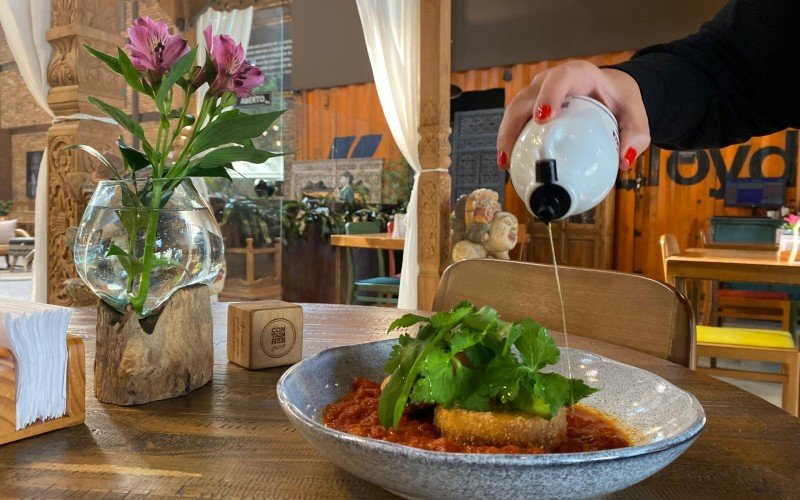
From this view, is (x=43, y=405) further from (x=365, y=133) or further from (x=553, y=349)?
(x=365, y=133)

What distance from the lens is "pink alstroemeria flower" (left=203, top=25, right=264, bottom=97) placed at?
688 mm

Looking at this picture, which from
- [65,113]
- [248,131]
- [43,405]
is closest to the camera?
[43,405]

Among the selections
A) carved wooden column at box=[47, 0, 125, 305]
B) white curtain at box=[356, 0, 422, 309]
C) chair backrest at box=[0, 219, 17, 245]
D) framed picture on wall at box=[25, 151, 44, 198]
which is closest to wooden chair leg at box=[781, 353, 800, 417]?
white curtain at box=[356, 0, 422, 309]

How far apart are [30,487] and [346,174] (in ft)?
22.8

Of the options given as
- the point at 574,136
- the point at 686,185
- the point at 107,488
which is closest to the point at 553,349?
the point at 574,136

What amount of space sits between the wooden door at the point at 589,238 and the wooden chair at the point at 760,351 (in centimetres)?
332

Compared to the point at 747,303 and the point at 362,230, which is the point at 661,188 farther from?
the point at 362,230

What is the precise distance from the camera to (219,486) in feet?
1.55

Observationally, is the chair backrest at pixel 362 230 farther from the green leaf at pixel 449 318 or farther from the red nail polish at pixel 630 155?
the green leaf at pixel 449 318

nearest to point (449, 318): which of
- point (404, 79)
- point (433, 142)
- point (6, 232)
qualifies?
point (433, 142)

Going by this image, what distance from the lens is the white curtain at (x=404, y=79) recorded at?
3.67 meters

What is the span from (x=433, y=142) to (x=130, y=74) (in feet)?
9.53

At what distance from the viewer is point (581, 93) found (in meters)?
0.70

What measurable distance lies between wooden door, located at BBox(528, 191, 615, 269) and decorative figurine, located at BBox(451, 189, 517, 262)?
2.53 meters
